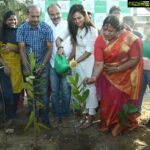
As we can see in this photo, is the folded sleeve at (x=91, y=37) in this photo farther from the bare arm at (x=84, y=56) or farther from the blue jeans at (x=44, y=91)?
the blue jeans at (x=44, y=91)

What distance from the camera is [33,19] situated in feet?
15.3

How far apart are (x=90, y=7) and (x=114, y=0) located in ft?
1.46

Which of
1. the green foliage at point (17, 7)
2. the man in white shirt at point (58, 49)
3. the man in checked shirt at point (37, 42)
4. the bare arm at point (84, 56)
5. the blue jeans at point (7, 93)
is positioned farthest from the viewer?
the green foliage at point (17, 7)

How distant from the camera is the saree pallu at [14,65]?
502cm

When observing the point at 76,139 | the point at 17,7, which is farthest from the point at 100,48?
the point at 17,7

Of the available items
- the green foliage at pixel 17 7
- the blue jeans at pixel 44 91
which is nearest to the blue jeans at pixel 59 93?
the blue jeans at pixel 44 91

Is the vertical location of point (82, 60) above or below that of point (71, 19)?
below

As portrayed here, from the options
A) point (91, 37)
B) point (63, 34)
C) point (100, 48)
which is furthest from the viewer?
point (63, 34)

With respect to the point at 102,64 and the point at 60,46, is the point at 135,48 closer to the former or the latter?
the point at 102,64

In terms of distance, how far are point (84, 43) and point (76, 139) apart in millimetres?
1234

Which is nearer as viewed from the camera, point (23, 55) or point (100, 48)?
point (100, 48)

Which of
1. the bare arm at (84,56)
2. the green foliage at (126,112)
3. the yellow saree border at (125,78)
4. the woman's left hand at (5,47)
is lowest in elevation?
Answer: the green foliage at (126,112)

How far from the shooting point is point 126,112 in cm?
445

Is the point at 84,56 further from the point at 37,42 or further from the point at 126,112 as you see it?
the point at 126,112
